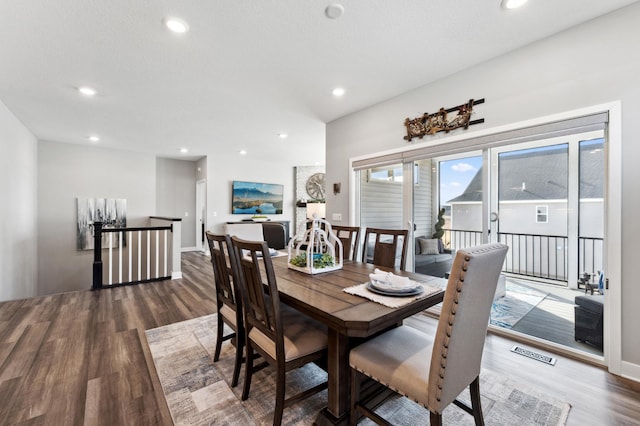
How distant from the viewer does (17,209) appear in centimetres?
416

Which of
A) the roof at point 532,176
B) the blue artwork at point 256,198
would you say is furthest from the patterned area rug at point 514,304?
the blue artwork at point 256,198

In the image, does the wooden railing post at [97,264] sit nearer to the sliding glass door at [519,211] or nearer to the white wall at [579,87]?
the sliding glass door at [519,211]

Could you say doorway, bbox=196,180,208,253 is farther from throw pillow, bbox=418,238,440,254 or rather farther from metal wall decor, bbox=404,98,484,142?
metal wall decor, bbox=404,98,484,142

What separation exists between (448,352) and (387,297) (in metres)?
0.45

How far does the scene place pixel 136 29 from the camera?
213 centimetres

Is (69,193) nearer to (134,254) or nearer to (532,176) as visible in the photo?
(134,254)

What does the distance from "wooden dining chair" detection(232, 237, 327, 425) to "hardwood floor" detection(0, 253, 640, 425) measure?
0.69m

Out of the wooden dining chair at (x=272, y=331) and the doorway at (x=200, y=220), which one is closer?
the wooden dining chair at (x=272, y=331)

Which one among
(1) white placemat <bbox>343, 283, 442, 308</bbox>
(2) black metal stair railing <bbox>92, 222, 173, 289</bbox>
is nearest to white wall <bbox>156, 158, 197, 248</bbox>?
Answer: (2) black metal stair railing <bbox>92, 222, 173, 289</bbox>

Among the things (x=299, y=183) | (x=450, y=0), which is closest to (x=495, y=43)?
(x=450, y=0)

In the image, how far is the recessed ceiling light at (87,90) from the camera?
3.13m

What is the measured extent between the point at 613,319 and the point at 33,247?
812 centimetres

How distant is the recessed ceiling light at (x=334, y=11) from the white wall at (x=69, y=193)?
6281mm

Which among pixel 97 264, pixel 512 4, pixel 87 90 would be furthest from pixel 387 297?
pixel 97 264
